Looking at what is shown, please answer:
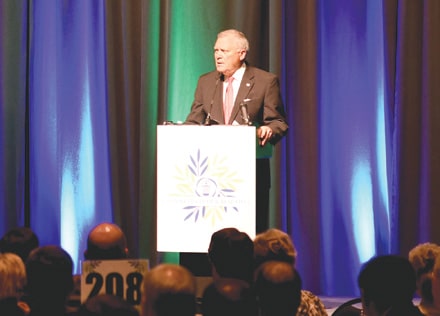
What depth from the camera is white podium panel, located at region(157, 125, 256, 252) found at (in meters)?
4.64

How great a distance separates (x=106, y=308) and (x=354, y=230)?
4165mm

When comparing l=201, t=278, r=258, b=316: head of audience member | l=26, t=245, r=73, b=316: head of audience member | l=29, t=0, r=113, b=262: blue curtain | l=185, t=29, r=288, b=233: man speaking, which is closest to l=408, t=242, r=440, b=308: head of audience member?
l=201, t=278, r=258, b=316: head of audience member

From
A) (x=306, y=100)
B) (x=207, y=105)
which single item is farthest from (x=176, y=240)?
(x=306, y=100)

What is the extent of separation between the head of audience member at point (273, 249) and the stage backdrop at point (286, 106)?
2.72m

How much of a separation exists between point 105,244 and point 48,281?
2.17 ft

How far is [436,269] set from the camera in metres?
3.01

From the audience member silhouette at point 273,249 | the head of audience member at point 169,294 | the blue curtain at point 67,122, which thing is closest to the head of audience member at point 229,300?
the head of audience member at point 169,294

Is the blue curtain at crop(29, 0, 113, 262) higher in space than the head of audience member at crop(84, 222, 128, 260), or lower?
higher

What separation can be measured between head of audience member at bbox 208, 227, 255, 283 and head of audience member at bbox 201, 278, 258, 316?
3.15 feet

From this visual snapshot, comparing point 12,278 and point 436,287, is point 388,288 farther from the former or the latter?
point 12,278

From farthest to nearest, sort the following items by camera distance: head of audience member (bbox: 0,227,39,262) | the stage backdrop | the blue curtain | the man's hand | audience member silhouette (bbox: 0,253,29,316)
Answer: the blue curtain < the stage backdrop < the man's hand < head of audience member (bbox: 0,227,39,262) < audience member silhouette (bbox: 0,253,29,316)

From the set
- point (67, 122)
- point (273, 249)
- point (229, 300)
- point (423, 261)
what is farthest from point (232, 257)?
point (67, 122)

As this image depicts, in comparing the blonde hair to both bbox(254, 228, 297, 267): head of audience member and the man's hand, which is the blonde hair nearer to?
bbox(254, 228, 297, 267): head of audience member

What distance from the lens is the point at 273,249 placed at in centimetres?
339
